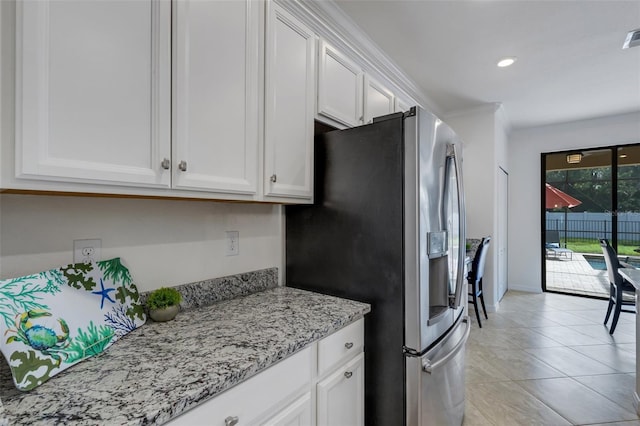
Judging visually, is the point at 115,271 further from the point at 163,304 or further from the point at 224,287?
the point at 224,287

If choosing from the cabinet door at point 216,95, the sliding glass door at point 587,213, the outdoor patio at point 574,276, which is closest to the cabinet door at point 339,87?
the cabinet door at point 216,95

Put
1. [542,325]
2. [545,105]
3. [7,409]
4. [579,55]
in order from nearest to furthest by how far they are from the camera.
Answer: [7,409]
[579,55]
[542,325]
[545,105]

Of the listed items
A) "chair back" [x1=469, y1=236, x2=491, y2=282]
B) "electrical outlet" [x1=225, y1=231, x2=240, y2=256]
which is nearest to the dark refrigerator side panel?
"electrical outlet" [x1=225, y1=231, x2=240, y2=256]

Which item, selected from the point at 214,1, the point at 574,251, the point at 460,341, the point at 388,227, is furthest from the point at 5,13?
the point at 574,251

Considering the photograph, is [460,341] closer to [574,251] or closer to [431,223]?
[431,223]

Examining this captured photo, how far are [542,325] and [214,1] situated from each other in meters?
4.41

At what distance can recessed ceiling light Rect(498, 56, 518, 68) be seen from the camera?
2.68 m

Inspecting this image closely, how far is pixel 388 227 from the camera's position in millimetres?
1380

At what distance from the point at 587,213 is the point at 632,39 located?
127 inches

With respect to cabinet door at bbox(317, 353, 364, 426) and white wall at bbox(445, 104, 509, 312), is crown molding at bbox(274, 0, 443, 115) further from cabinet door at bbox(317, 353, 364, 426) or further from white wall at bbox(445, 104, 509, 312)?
cabinet door at bbox(317, 353, 364, 426)

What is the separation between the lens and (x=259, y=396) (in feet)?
2.94

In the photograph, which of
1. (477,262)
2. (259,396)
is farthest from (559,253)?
(259,396)

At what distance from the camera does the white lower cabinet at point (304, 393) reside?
806 mm

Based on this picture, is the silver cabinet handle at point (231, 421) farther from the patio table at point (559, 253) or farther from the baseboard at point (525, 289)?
the patio table at point (559, 253)
